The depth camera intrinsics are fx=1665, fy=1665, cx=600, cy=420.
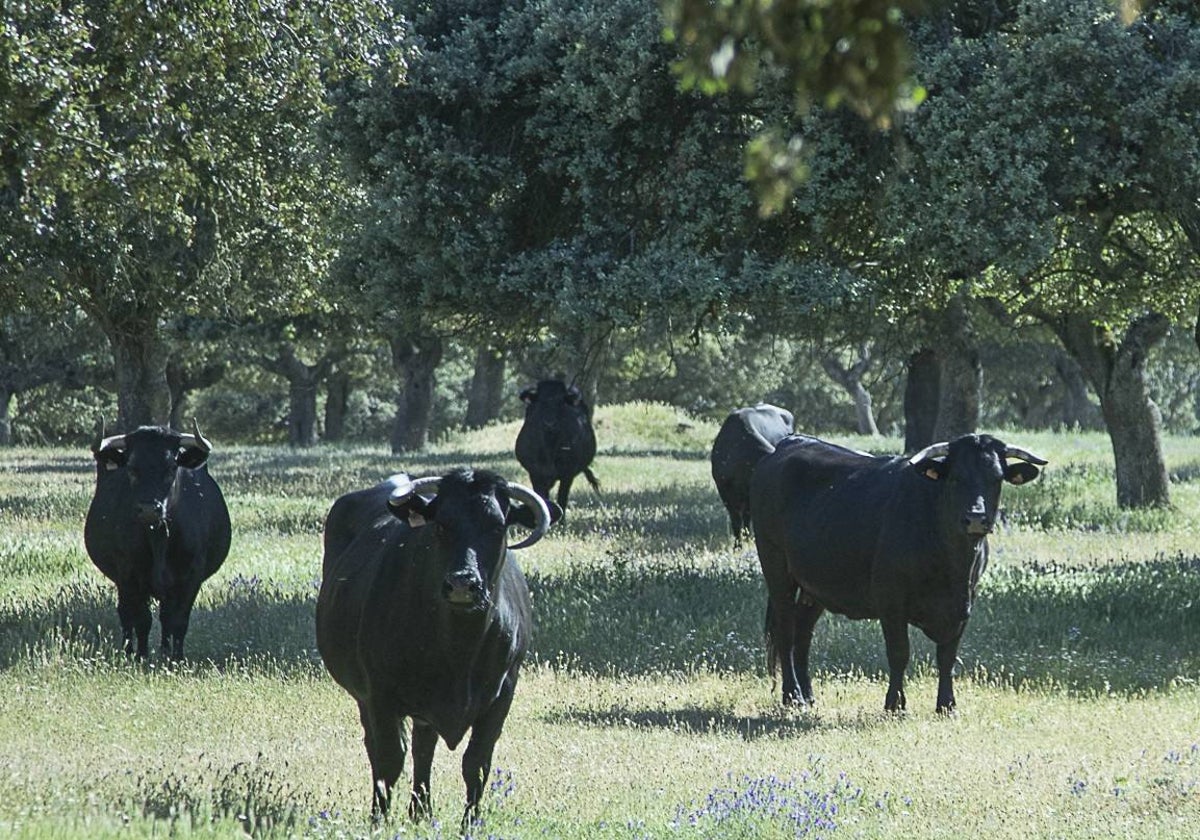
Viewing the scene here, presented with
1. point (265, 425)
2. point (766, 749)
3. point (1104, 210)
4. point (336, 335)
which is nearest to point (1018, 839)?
point (766, 749)

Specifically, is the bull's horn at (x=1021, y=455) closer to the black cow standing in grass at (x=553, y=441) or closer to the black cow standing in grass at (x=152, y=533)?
the black cow standing in grass at (x=152, y=533)

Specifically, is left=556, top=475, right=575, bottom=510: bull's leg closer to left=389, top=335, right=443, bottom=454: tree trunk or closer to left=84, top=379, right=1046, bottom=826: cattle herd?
left=84, top=379, right=1046, bottom=826: cattle herd

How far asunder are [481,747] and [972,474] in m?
Answer: 4.91

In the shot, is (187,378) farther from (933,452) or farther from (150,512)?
(933,452)

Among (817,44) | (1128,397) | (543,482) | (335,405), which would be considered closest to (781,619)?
(817,44)

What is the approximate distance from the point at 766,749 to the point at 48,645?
19.7 ft

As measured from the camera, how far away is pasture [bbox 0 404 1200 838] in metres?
8.02

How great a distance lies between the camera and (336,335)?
4350cm

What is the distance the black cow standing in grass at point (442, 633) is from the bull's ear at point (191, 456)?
5.93 metres

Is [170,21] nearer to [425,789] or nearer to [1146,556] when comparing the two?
[425,789]

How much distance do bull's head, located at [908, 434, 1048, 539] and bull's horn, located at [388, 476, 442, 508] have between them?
4292 millimetres

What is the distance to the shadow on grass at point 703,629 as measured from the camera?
1320 cm

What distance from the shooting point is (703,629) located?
14781 millimetres

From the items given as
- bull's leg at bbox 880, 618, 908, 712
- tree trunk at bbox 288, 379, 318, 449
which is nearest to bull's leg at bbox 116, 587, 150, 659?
bull's leg at bbox 880, 618, 908, 712
